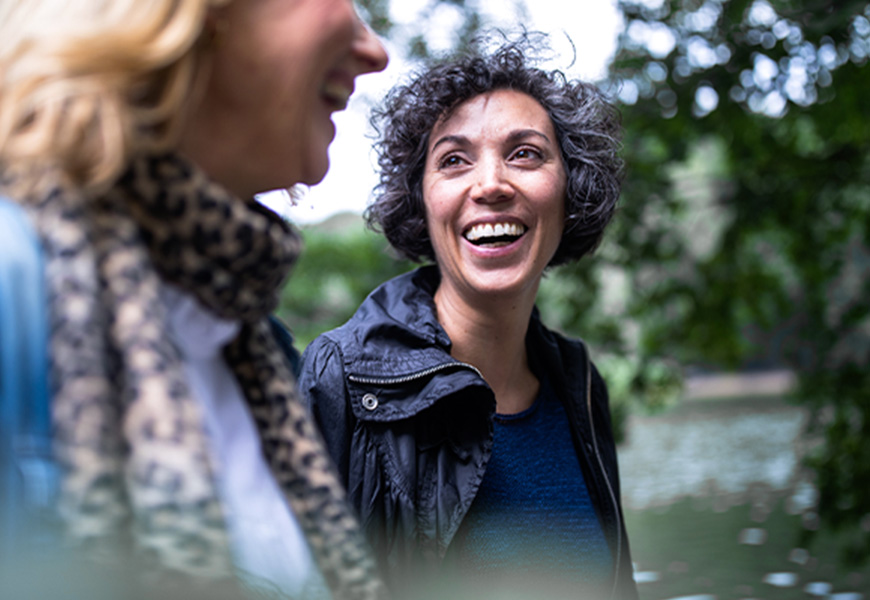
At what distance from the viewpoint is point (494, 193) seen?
2258 mm

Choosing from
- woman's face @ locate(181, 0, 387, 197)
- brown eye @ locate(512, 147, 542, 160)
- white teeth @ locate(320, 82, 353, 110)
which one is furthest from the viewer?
brown eye @ locate(512, 147, 542, 160)

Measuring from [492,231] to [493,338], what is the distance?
1.07ft

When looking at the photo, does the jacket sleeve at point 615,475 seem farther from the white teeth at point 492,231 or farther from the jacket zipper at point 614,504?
the white teeth at point 492,231

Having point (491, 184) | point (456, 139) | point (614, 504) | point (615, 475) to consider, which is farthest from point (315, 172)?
point (615, 475)

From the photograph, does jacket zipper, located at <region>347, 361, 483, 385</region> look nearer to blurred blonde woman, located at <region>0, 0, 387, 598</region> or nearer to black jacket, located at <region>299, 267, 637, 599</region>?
black jacket, located at <region>299, 267, 637, 599</region>

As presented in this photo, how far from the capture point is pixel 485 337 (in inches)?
92.4

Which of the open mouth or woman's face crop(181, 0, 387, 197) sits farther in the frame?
the open mouth

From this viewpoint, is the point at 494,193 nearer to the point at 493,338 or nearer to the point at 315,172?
the point at 493,338

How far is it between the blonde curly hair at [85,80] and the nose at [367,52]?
294mm

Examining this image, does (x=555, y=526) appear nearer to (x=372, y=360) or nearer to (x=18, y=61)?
(x=372, y=360)

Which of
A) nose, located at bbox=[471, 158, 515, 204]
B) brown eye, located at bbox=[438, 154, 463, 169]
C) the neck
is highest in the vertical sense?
brown eye, located at bbox=[438, 154, 463, 169]

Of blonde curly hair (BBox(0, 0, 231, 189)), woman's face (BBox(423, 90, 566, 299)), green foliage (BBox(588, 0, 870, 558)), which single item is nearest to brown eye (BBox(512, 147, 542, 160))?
woman's face (BBox(423, 90, 566, 299))

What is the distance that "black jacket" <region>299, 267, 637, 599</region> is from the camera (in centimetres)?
195

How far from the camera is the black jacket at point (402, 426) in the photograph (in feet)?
6.40
